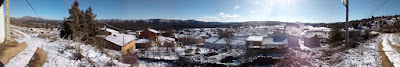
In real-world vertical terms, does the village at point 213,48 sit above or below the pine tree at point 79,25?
below

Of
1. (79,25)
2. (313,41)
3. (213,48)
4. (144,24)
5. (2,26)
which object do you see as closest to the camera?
(2,26)

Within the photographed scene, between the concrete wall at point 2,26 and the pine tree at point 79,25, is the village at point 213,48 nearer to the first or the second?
the pine tree at point 79,25

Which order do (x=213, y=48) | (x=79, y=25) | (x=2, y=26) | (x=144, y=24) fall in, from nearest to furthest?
(x=2, y=26), (x=79, y=25), (x=213, y=48), (x=144, y=24)

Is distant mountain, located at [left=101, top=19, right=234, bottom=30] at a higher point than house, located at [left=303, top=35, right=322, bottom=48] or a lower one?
higher

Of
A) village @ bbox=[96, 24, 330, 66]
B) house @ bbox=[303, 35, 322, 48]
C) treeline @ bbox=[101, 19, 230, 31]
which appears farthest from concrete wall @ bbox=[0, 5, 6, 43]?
treeline @ bbox=[101, 19, 230, 31]

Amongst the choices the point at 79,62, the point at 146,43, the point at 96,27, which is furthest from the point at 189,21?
the point at 79,62

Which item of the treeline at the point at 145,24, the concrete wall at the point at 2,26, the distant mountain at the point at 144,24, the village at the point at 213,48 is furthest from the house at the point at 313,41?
the distant mountain at the point at 144,24

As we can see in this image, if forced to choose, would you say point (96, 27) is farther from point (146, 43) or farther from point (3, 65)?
point (3, 65)

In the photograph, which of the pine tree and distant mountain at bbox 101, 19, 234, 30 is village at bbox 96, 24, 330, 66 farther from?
distant mountain at bbox 101, 19, 234, 30

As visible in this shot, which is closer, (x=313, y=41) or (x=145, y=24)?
(x=313, y=41)

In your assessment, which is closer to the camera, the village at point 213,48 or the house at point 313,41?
the village at point 213,48

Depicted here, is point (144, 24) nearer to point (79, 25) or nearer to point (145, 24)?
point (145, 24)

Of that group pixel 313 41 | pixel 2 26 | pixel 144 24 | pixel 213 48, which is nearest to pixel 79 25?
pixel 2 26
